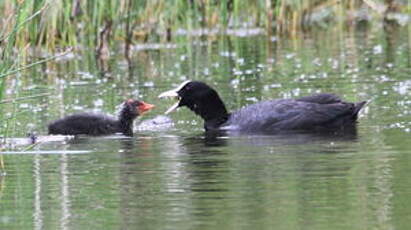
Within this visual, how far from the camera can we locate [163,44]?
2162 cm

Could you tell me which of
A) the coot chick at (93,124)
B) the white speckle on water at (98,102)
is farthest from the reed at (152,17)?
the coot chick at (93,124)

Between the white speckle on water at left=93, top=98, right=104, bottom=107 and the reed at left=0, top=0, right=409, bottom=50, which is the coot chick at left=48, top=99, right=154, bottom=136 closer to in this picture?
the white speckle on water at left=93, top=98, right=104, bottom=107

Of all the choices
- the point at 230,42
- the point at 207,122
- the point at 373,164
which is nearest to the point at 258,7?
the point at 230,42

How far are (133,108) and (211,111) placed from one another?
747 millimetres

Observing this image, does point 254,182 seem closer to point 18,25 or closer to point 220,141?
point 18,25

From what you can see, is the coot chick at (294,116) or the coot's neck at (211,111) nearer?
the coot chick at (294,116)

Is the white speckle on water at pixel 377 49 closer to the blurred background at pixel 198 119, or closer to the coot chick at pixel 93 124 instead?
the blurred background at pixel 198 119

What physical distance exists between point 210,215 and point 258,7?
564 inches

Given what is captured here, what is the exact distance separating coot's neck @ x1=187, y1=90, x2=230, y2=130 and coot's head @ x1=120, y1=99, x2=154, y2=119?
0.43 m

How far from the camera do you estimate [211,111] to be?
12.9 meters

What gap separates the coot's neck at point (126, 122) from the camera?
1254cm

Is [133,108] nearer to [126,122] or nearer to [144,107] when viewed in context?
[144,107]

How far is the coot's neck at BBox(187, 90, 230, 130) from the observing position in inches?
502

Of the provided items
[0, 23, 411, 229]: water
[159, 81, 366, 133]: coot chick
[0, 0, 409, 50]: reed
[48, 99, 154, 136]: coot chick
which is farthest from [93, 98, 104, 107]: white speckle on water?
[159, 81, 366, 133]: coot chick
